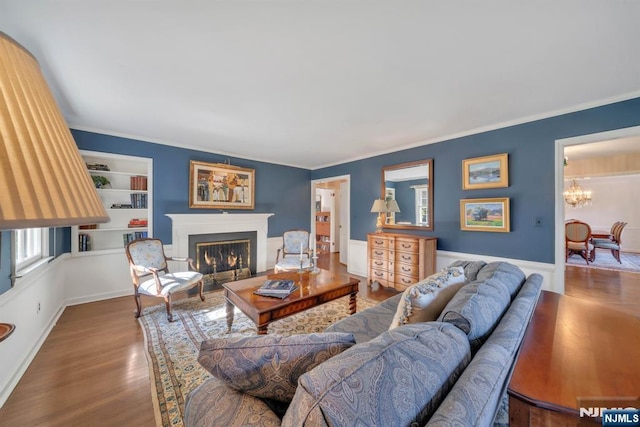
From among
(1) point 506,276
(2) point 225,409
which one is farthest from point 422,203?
(2) point 225,409

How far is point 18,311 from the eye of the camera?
1.92 metres

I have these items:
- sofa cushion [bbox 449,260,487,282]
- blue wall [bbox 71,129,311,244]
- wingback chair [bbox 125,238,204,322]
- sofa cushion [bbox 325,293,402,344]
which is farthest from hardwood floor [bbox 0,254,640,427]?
sofa cushion [bbox 449,260,487,282]

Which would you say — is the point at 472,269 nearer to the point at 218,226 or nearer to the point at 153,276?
the point at 153,276

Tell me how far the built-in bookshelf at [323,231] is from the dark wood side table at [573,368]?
655 cm

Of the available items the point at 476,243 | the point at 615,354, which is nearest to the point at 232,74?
the point at 615,354

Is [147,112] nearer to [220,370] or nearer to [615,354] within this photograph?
[220,370]

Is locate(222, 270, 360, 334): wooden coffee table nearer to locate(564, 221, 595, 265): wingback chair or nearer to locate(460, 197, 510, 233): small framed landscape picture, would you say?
→ locate(460, 197, 510, 233): small framed landscape picture

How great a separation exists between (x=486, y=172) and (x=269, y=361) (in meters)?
3.58

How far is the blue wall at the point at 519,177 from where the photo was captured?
8.45ft

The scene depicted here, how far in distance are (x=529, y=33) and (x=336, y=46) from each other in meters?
1.25

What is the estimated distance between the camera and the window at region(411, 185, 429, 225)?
3.89 meters

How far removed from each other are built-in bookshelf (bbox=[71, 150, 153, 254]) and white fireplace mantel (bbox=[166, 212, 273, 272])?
0.39 metres

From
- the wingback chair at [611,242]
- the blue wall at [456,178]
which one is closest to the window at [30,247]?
the blue wall at [456,178]

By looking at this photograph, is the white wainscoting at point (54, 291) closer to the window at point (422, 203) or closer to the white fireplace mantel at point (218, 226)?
the white fireplace mantel at point (218, 226)
